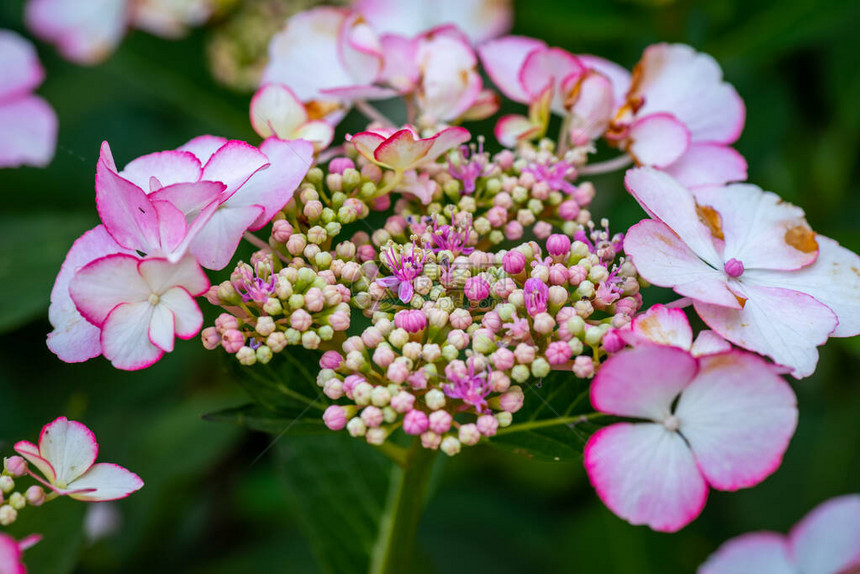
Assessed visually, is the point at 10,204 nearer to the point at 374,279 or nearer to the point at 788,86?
the point at 374,279

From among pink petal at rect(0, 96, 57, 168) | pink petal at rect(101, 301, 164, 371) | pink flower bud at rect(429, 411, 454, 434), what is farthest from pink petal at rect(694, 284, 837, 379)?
pink petal at rect(0, 96, 57, 168)

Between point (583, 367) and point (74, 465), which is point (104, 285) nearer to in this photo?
point (74, 465)

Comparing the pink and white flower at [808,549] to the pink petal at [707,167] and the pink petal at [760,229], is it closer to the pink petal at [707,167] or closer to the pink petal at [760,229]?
the pink petal at [760,229]

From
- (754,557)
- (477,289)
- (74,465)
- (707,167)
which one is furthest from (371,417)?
(707,167)

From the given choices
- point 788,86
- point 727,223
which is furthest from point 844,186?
point 727,223

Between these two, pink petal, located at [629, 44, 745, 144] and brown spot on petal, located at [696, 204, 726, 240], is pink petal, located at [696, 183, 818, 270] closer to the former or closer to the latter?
brown spot on petal, located at [696, 204, 726, 240]
